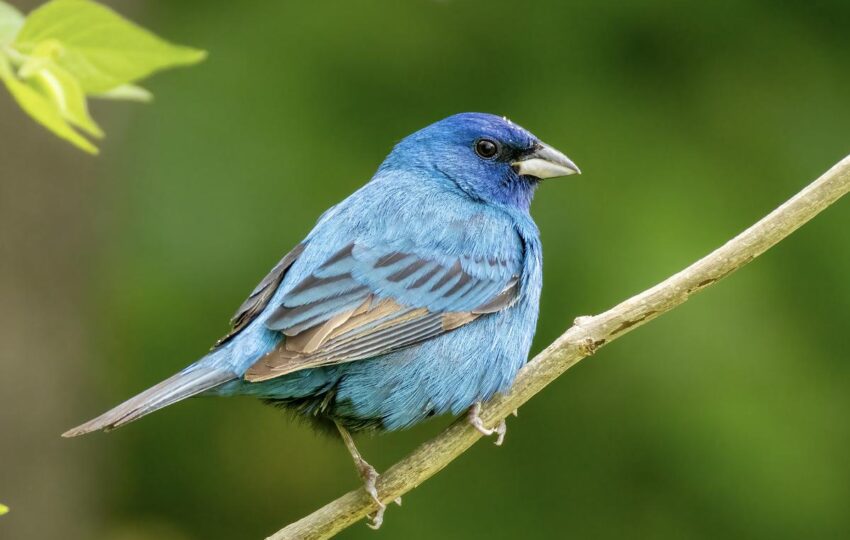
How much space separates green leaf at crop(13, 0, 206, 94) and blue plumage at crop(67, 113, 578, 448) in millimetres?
1766

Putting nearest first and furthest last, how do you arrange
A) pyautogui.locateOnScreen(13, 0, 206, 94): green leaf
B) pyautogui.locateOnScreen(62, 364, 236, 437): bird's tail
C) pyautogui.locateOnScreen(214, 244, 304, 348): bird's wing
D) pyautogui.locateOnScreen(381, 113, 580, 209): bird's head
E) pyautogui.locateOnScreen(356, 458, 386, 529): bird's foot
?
pyautogui.locateOnScreen(13, 0, 206, 94): green leaf, pyautogui.locateOnScreen(62, 364, 236, 437): bird's tail, pyautogui.locateOnScreen(356, 458, 386, 529): bird's foot, pyautogui.locateOnScreen(214, 244, 304, 348): bird's wing, pyautogui.locateOnScreen(381, 113, 580, 209): bird's head

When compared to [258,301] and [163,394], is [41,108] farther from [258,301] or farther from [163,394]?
[258,301]

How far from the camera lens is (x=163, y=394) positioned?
346cm

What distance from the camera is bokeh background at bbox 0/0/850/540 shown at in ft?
19.6

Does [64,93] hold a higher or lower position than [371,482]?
higher

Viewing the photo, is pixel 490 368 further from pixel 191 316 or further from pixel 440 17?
pixel 440 17

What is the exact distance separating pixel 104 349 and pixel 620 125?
10.5 feet

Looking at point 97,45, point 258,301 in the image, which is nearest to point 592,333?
point 258,301

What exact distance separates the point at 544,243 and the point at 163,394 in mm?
3035

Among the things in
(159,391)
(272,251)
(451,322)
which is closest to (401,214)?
(451,322)

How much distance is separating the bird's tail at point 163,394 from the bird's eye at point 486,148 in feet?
5.55

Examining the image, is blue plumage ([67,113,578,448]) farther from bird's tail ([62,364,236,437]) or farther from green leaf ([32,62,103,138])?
green leaf ([32,62,103,138])

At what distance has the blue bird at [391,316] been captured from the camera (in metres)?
3.70

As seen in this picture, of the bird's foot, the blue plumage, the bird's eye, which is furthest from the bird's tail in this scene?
the bird's eye
